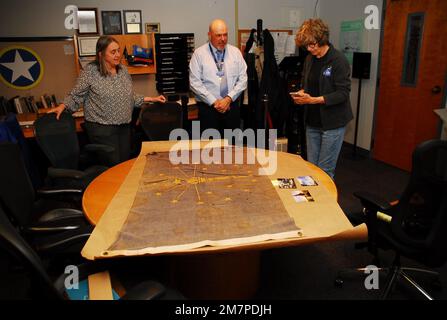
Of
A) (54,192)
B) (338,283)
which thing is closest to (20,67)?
(54,192)

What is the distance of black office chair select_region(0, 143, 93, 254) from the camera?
5.61 ft

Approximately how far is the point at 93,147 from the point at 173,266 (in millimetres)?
1477

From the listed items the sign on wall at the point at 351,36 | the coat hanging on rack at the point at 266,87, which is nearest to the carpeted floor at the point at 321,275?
the coat hanging on rack at the point at 266,87

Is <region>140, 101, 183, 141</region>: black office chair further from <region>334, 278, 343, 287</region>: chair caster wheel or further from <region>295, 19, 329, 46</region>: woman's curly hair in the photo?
<region>334, 278, 343, 287</region>: chair caster wheel

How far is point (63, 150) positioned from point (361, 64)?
11.4 feet

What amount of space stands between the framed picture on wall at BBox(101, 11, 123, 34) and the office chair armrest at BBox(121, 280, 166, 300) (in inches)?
146

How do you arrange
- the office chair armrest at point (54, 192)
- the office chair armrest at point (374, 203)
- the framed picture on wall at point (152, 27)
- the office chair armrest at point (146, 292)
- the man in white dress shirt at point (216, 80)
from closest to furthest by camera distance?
the office chair armrest at point (146, 292), the office chair armrest at point (374, 203), the office chair armrest at point (54, 192), the man in white dress shirt at point (216, 80), the framed picture on wall at point (152, 27)

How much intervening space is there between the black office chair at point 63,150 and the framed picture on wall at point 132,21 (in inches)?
76.2

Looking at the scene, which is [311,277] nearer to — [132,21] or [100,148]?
[100,148]

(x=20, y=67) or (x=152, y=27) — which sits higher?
(x=152, y=27)

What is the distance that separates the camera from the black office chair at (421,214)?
5.92ft

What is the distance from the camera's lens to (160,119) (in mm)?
3205

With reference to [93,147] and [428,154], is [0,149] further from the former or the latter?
[428,154]

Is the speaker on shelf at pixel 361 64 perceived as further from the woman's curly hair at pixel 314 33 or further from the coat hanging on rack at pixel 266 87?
the woman's curly hair at pixel 314 33
